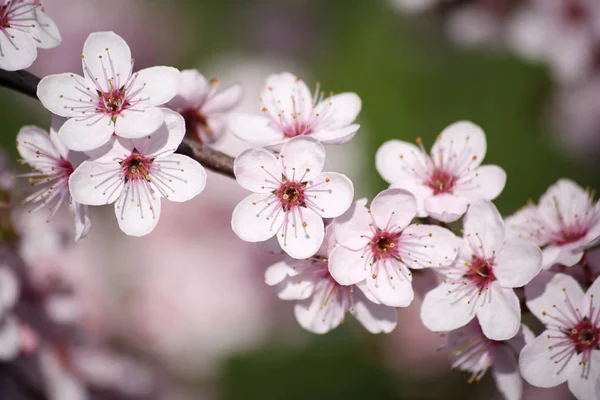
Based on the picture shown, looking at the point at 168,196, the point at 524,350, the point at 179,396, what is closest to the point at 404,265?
the point at 524,350

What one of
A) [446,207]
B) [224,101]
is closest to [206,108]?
[224,101]

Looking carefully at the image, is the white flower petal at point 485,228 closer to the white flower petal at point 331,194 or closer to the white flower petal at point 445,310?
the white flower petal at point 445,310

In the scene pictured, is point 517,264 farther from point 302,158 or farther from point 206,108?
point 206,108

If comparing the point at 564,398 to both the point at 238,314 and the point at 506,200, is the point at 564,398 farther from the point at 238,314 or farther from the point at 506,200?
the point at 238,314

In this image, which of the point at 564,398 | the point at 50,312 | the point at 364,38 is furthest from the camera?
the point at 364,38

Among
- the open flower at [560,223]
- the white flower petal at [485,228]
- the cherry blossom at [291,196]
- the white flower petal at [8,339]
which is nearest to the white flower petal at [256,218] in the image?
the cherry blossom at [291,196]

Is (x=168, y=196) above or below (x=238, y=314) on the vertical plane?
below
